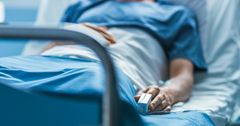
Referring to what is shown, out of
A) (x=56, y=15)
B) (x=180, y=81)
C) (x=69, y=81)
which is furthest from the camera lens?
(x=56, y=15)

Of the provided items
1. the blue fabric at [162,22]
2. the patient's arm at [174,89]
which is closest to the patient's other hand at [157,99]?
the patient's arm at [174,89]

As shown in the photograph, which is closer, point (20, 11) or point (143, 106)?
point (143, 106)

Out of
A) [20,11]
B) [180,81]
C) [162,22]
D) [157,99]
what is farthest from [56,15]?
[157,99]

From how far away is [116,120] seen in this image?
0.46m

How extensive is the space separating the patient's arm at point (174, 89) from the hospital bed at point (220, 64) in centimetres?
5

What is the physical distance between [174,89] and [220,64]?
0.50 metres

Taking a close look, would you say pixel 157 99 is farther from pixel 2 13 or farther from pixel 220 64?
pixel 2 13

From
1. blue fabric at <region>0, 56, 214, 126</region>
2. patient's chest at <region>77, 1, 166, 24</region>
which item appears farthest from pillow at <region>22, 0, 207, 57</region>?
blue fabric at <region>0, 56, 214, 126</region>

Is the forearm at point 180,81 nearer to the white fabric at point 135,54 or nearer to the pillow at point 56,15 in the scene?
the white fabric at point 135,54

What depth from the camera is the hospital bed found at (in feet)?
3.66

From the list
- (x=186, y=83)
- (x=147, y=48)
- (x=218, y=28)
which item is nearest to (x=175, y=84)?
(x=186, y=83)

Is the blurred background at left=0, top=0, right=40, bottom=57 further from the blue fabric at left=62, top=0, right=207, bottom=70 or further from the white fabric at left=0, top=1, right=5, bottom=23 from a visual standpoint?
the blue fabric at left=62, top=0, right=207, bottom=70

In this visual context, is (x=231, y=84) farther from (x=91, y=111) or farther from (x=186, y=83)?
(x=91, y=111)

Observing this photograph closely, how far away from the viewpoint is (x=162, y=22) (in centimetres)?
139
